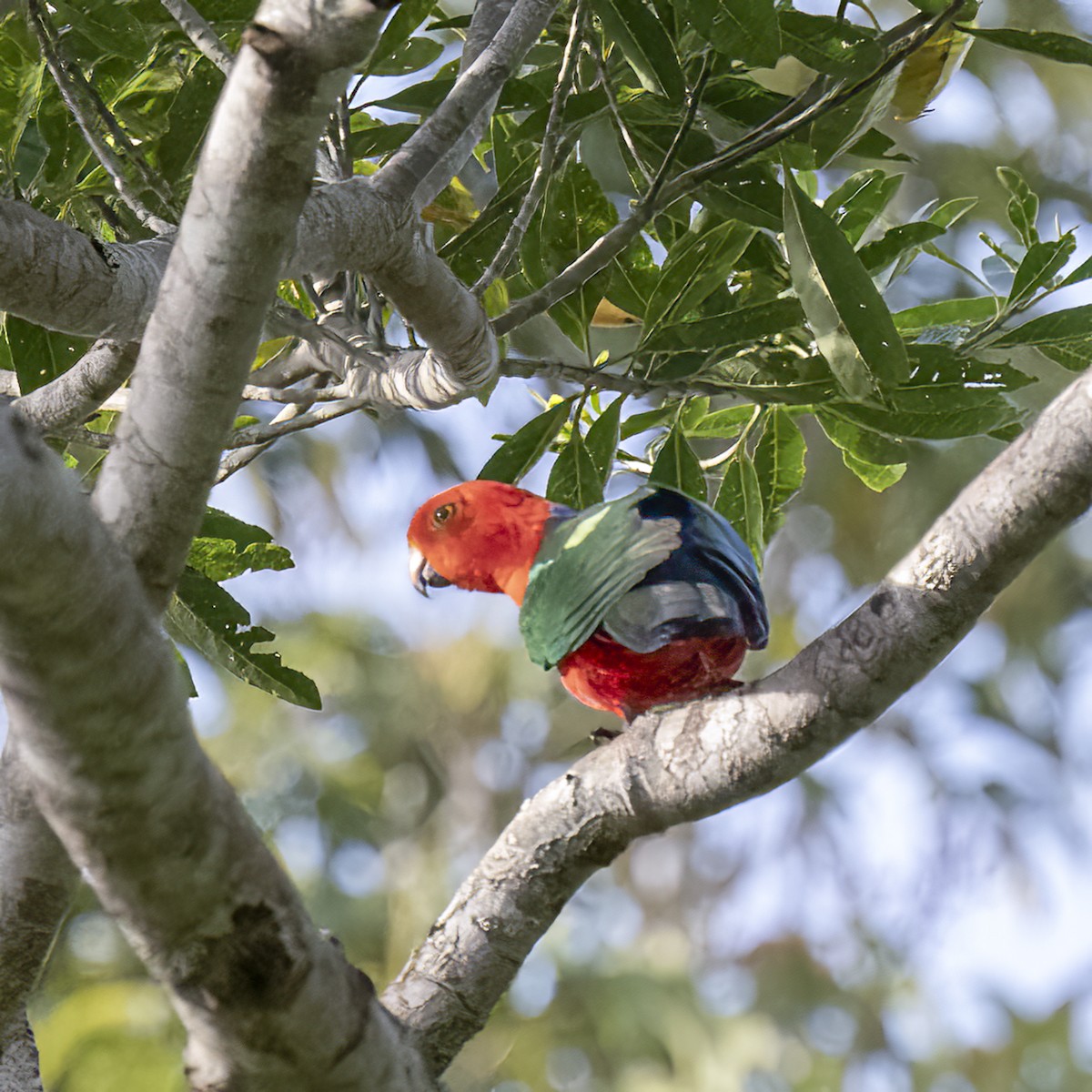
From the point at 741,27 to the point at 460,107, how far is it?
1.46 feet

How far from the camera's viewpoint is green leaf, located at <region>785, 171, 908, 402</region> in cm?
183

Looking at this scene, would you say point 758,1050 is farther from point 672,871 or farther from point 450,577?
point 450,577

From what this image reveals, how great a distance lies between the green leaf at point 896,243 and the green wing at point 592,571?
0.62 metres

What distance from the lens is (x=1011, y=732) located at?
25.8 ft

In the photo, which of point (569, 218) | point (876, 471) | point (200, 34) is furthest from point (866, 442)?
point (200, 34)

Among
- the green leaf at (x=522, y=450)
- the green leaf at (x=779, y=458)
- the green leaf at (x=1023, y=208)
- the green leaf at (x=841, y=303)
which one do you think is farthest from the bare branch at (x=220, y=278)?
the green leaf at (x=1023, y=208)

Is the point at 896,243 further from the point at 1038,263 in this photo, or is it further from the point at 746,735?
the point at 746,735

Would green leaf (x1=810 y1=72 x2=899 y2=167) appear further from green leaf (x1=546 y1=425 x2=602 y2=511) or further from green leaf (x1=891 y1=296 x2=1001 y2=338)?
green leaf (x1=546 y1=425 x2=602 y2=511)

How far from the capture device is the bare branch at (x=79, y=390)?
6.95 feet

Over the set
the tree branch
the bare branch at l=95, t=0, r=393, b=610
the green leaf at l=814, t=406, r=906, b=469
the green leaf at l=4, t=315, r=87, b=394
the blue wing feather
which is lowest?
the tree branch

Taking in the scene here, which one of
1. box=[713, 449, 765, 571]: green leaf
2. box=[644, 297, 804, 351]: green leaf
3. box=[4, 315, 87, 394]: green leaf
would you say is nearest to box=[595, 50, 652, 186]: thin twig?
box=[644, 297, 804, 351]: green leaf

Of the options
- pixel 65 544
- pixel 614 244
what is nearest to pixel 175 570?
pixel 65 544

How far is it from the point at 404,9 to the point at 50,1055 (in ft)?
13.0

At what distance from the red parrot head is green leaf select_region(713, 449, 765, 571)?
15.9 inches
